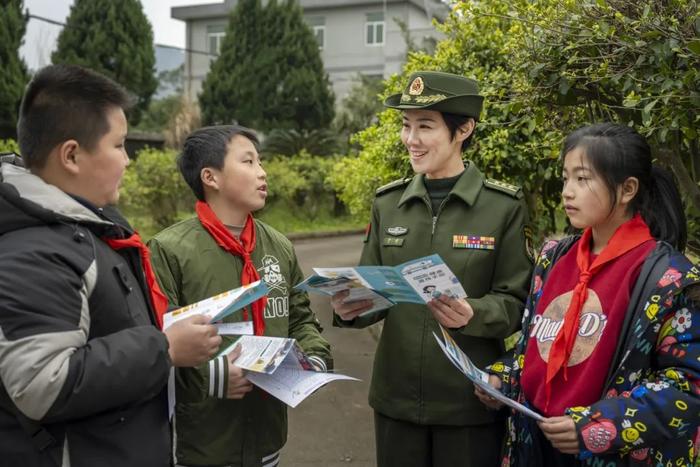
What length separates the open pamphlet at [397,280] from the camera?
78.4 inches

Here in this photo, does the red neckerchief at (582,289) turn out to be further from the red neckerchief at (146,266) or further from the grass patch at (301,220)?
the grass patch at (301,220)

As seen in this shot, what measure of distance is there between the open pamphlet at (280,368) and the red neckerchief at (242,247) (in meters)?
0.22

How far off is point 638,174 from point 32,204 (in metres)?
1.67

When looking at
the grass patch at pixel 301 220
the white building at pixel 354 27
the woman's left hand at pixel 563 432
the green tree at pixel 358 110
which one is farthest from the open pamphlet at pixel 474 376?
the white building at pixel 354 27

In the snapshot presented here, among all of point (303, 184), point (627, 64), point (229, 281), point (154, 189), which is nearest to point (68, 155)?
point (229, 281)

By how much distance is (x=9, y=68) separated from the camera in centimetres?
1675

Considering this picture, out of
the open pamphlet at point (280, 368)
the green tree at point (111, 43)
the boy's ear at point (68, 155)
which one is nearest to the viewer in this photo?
the boy's ear at point (68, 155)

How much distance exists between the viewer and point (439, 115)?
8.53 ft

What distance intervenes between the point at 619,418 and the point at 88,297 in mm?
1393

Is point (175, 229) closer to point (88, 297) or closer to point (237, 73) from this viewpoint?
point (88, 297)

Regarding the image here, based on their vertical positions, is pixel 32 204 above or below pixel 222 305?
above

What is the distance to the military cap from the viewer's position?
8.38 feet

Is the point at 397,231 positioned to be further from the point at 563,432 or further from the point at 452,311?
the point at 563,432

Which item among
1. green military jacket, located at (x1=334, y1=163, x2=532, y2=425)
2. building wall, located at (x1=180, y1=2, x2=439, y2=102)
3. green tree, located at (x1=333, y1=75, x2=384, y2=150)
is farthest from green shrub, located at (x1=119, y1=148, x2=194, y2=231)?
building wall, located at (x1=180, y1=2, x2=439, y2=102)
